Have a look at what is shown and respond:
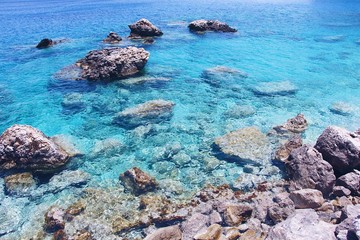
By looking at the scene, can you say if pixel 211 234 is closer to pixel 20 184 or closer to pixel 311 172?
pixel 311 172

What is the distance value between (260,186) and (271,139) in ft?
14.3

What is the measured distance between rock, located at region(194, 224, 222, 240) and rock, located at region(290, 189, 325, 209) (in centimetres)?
350

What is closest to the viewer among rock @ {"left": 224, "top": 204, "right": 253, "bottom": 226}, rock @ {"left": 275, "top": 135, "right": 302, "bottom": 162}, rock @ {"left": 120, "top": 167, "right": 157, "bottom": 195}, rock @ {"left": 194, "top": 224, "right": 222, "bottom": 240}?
rock @ {"left": 194, "top": 224, "right": 222, "bottom": 240}

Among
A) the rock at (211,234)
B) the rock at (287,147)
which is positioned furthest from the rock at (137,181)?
the rock at (287,147)

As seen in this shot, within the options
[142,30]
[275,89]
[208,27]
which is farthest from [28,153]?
[208,27]

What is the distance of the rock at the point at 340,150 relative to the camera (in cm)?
1266

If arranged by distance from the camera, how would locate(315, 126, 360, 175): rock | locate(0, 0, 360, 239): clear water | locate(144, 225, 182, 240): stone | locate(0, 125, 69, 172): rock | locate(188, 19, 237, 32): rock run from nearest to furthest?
1. locate(144, 225, 182, 240): stone
2. locate(315, 126, 360, 175): rock
3. locate(0, 125, 69, 172): rock
4. locate(0, 0, 360, 239): clear water
5. locate(188, 19, 237, 32): rock

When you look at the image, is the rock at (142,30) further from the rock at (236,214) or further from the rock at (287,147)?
the rock at (236,214)

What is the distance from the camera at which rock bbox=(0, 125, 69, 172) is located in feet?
46.6

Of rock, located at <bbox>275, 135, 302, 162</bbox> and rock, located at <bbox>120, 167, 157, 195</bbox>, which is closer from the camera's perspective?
rock, located at <bbox>120, 167, 157, 195</bbox>

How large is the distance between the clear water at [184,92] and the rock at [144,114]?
24.9 inches

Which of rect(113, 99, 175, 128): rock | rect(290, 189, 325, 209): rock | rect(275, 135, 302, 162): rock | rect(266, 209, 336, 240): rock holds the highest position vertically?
rect(266, 209, 336, 240): rock

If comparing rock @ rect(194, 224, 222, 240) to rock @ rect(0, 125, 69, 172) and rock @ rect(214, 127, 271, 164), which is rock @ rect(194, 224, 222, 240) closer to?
rock @ rect(214, 127, 271, 164)

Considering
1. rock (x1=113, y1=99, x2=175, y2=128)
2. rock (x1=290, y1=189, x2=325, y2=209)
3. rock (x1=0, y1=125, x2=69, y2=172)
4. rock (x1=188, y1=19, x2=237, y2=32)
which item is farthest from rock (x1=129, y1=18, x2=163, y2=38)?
rock (x1=290, y1=189, x2=325, y2=209)
